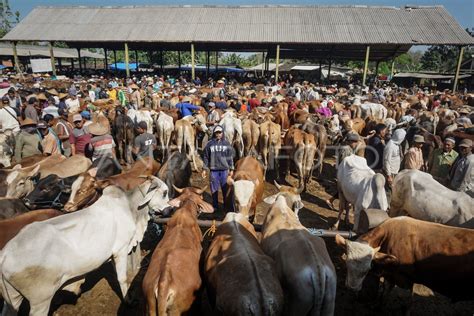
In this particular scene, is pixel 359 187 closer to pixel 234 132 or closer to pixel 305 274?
pixel 305 274

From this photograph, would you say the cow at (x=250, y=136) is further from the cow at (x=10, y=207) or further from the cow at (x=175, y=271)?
the cow at (x=10, y=207)

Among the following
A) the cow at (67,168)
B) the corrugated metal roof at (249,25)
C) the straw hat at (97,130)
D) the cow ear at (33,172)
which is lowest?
the cow at (67,168)

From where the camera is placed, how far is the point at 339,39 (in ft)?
77.5

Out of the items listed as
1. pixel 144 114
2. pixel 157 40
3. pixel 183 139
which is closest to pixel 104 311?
pixel 183 139

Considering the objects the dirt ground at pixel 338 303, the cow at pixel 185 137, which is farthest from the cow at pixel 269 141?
the dirt ground at pixel 338 303

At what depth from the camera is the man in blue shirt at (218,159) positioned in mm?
6793

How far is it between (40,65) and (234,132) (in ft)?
90.4

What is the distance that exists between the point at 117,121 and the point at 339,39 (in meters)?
18.7

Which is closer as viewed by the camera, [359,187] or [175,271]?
[175,271]

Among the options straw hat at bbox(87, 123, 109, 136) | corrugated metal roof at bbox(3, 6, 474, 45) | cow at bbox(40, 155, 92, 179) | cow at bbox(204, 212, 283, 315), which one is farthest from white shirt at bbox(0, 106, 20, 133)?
corrugated metal roof at bbox(3, 6, 474, 45)

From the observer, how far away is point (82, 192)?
4.99 metres

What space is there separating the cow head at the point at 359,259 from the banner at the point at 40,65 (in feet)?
107

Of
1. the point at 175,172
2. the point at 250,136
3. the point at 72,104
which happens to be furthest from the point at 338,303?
the point at 72,104

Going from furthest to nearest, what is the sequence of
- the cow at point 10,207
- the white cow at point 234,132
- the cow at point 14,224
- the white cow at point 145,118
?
the white cow at point 145,118 < the white cow at point 234,132 < the cow at point 10,207 < the cow at point 14,224
